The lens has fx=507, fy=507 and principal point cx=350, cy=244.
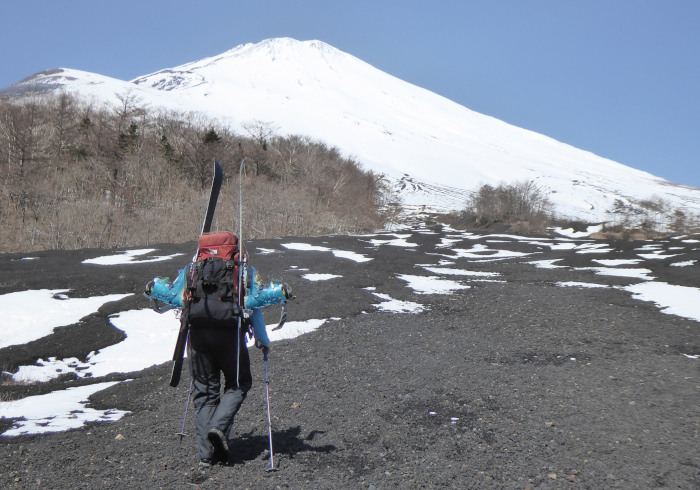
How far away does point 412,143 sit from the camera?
152 metres

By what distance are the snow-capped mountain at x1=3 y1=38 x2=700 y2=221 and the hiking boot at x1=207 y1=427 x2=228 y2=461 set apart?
90.3m

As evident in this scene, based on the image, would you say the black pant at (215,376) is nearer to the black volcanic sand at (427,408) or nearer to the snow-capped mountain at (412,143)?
the black volcanic sand at (427,408)

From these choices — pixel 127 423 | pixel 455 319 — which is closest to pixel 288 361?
pixel 127 423

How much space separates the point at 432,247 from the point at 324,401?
25.4 meters

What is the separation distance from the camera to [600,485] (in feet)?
12.2

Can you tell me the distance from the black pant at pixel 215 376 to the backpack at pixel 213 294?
104mm

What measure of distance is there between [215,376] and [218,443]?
51 centimetres

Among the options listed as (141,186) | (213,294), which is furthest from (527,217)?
(213,294)

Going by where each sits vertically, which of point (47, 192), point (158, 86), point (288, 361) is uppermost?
point (158, 86)

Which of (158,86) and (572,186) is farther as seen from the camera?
(158,86)

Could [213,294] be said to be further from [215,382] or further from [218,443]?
[218,443]

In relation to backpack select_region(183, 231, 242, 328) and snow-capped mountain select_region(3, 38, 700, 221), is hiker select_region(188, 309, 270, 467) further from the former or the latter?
snow-capped mountain select_region(3, 38, 700, 221)

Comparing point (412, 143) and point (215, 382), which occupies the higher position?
point (412, 143)

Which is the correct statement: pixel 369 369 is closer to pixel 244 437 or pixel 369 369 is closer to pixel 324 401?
pixel 324 401
